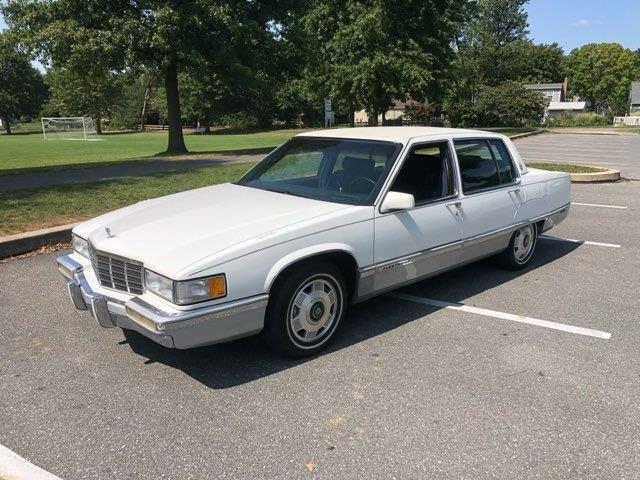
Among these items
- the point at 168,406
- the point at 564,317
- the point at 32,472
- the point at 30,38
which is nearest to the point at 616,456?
the point at 564,317

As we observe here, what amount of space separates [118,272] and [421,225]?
90.9 inches

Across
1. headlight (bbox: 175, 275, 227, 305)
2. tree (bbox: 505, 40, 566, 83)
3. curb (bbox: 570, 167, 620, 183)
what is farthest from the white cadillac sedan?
tree (bbox: 505, 40, 566, 83)

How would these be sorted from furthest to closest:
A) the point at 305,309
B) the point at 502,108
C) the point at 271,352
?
the point at 502,108 → the point at 271,352 → the point at 305,309

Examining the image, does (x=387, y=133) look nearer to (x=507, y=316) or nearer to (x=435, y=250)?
(x=435, y=250)

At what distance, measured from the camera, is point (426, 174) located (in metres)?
4.59

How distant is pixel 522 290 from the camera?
520cm

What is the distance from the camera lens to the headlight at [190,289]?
123 inches

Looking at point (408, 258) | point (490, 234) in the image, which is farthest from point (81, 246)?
point (490, 234)

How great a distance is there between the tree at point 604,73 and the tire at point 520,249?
10141 centimetres

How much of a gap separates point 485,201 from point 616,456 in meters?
2.69

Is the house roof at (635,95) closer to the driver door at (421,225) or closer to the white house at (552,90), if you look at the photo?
the white house at (552,90)

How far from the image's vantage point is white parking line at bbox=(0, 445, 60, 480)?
8.47 feet

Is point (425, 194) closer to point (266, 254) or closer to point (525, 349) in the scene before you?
point (525, 349)

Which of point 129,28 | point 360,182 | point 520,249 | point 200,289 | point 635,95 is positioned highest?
point 635,95
